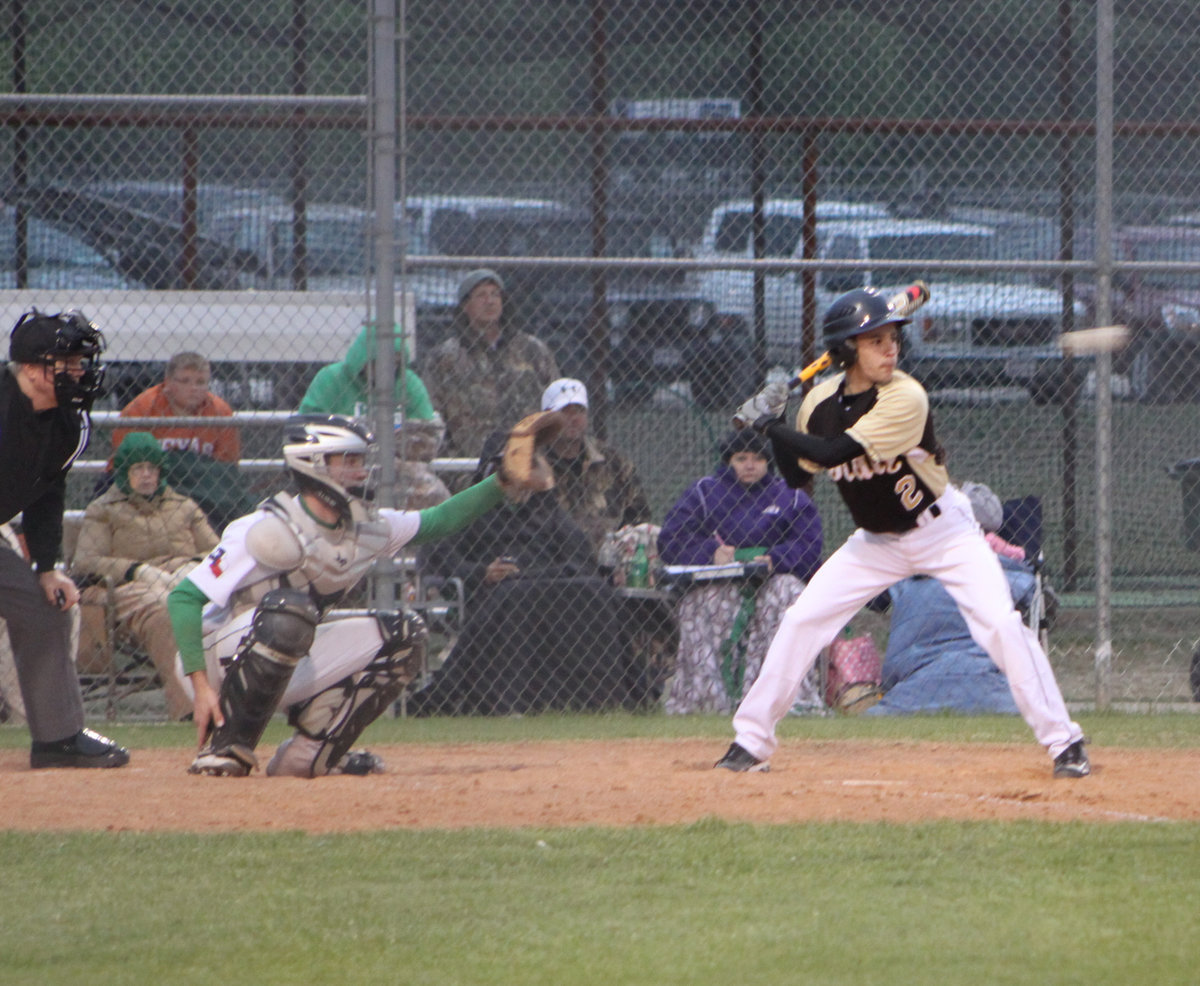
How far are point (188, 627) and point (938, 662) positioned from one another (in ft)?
12.7

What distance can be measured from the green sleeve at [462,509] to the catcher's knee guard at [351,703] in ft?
1.24

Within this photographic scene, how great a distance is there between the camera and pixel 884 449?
5.66 m

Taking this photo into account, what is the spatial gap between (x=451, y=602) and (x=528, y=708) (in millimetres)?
609

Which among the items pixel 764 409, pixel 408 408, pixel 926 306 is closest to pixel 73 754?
pixel 408 408

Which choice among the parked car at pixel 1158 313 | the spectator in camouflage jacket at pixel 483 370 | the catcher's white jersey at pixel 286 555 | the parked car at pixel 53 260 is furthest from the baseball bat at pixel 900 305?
the parked car at pixel 53 260

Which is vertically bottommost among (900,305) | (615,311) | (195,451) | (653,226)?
(195,451)

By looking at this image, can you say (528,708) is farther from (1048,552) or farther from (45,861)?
(45,861)

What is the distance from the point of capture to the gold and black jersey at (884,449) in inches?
223

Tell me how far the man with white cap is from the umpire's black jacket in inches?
105

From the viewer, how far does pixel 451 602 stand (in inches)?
315

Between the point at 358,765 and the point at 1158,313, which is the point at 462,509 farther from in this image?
the point at 1158,313

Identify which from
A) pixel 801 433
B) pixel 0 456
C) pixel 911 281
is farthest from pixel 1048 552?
pixel 0 456

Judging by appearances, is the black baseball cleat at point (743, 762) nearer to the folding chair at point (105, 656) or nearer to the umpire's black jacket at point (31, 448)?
the umpire's black jacket at point (31, 448)

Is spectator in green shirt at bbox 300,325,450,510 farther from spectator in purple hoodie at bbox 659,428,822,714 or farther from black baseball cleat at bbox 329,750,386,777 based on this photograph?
black baseball cleat at bbox 329,750,386,777
